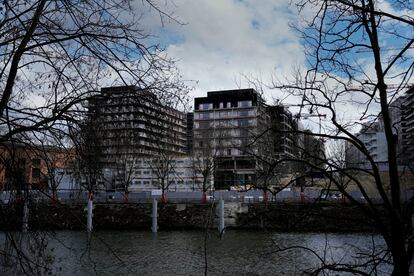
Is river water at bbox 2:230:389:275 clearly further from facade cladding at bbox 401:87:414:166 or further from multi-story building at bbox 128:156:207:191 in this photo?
multi-story building at bbox 128:156:207:191

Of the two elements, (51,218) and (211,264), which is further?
(211,264)

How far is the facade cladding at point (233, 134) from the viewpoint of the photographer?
500cm

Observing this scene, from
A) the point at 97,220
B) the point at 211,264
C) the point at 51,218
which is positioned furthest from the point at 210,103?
the point at 51,218

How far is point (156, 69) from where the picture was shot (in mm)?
4852

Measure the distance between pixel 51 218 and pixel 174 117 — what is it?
3020 millimetres

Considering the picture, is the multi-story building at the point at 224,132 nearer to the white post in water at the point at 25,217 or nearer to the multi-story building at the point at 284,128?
the multi-story building at the point at 284,128

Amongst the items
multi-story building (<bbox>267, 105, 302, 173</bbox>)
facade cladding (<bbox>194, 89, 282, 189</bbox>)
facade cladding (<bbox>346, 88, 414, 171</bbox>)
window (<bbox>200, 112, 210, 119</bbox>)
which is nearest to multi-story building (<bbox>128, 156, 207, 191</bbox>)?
facade cladding (<bbox>194, 89, 282, 189</bbox>)

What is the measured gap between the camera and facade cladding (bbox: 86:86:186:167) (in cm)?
498

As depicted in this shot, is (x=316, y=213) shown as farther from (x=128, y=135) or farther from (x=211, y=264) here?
(x=211, y=264)

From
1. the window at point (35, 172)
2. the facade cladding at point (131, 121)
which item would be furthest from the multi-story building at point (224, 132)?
the window at point (35, 172)

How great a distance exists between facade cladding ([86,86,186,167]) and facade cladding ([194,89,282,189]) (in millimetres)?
926

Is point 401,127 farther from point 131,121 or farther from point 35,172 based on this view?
point 35,172

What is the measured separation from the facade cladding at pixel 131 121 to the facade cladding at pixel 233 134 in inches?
36.4

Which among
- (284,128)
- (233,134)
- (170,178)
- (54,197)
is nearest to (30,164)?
(54,197)
